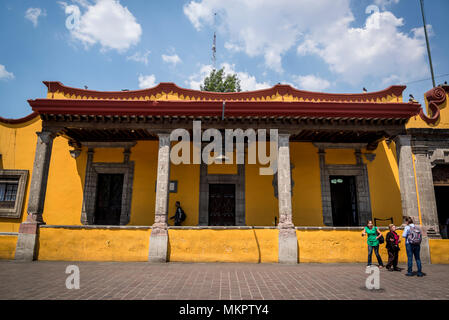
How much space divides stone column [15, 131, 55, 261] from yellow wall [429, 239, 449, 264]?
12116 mm

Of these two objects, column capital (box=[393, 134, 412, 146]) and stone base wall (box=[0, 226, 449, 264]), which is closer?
stone base wall (box=[0, 226, 449, 264])

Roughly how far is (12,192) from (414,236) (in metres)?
13.4

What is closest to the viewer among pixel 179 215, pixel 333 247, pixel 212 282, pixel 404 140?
pixel 212 282

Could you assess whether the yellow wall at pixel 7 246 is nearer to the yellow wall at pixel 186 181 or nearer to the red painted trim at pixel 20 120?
the yellow wall at pixel 186 181

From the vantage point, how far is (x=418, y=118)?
32.2ft

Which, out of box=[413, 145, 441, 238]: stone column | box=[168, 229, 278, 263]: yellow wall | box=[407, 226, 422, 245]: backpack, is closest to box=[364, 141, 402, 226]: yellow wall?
box=[413, 145, 441, 238]: stone column

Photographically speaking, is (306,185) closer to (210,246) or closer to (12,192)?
(210,246)

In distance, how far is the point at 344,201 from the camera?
10523 mm

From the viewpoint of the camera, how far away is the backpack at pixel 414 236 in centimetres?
629

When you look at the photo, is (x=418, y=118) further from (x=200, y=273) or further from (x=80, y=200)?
(x=80, y=200)

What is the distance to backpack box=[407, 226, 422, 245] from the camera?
6.29 m

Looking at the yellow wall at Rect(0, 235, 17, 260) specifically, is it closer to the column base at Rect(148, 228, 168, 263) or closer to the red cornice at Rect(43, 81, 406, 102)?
the column base at Rect(148, 228, 168, 263)

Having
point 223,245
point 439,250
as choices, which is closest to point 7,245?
point 223,245

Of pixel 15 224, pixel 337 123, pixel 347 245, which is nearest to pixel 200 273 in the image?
pixel 347 245
